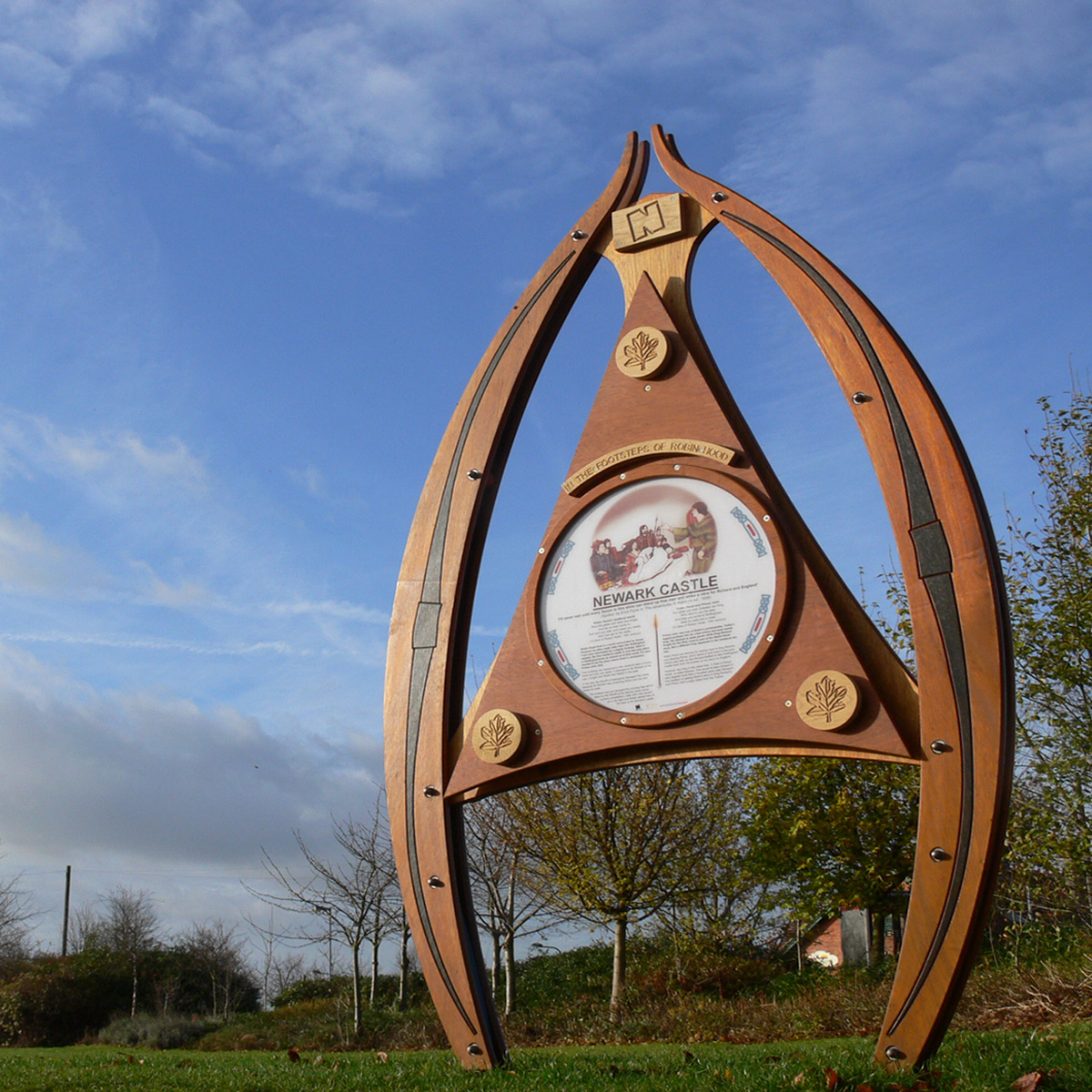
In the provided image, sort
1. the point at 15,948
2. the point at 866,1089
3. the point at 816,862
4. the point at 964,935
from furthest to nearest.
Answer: the point at 15,948 → the point at 816,862 → the point at 964,935 → the point at 866,1089

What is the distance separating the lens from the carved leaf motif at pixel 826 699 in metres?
5.75

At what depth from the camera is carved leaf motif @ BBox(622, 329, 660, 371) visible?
7055 mm

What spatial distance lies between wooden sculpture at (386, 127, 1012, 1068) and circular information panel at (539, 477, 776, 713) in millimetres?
13

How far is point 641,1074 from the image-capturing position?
5.58m

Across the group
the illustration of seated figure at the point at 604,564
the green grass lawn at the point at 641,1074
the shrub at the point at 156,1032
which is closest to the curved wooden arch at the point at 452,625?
the green grass lawn at the point at 641,1074

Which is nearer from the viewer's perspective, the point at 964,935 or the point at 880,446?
the point at 964,935

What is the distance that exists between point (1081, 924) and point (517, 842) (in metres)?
7.83

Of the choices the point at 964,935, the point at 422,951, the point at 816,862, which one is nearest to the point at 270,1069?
the point at 422,951

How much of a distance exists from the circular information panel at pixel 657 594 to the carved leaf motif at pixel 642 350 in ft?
2.75

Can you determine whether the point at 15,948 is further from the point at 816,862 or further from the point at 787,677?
the point at 787,677

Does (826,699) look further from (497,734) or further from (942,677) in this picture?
(497,734)

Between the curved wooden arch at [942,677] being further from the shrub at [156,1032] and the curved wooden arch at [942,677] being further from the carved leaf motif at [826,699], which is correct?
the shrub at [156,1032]

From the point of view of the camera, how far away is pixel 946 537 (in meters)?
5.85

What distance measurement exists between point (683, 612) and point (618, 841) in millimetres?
10136
